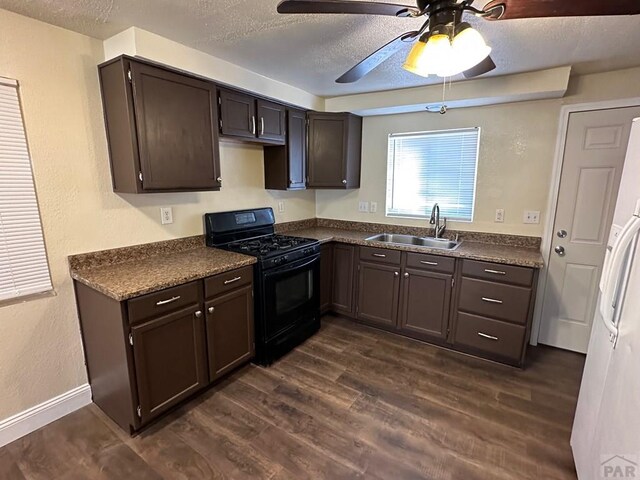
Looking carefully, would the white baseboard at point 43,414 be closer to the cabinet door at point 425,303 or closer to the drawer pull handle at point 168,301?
the drawer pull handle at point 168,301

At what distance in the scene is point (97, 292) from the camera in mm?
1820

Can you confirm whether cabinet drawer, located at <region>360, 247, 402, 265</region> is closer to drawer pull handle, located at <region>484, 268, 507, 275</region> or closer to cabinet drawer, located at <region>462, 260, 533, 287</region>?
cabinet drawer, located at <region>462, 260, 533, 287</region>

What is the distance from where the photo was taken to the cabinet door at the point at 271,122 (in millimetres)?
2666

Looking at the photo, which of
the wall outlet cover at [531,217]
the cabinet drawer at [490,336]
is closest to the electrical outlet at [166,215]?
the cabinet drawer at [490,336]

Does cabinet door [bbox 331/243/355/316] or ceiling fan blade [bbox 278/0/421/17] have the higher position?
ceiling fan blade [bbox 278/0/421/17]

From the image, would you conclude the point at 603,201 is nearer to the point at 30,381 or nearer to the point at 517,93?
the point at 517,93

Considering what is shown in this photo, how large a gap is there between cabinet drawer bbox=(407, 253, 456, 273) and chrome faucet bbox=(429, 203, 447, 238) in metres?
0.47

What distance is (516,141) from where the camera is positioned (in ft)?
9.09

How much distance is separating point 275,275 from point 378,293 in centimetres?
111

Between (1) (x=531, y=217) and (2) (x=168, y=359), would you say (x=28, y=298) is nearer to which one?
(2) (x=168, y=359)

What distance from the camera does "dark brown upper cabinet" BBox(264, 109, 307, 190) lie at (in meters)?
3.02

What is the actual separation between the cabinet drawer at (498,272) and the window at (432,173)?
0.67m

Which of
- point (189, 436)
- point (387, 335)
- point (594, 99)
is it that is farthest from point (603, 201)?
point (189, 436)

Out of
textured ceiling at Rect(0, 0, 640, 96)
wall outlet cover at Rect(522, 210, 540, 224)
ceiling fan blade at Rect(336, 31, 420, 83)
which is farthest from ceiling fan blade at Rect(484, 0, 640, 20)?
wall outlet cover at Rect(522, 210, 540, 224)
